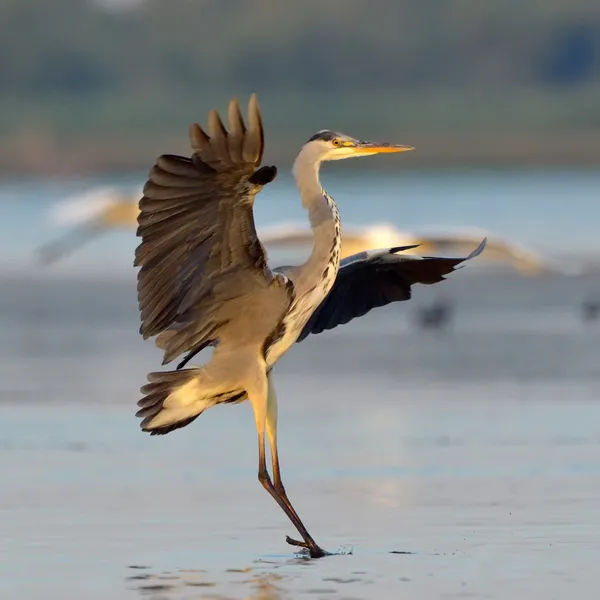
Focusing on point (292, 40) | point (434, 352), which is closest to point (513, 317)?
point (434, 352)

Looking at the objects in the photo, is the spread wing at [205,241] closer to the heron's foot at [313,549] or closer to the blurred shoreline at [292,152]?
the heron's foot at [313,549]

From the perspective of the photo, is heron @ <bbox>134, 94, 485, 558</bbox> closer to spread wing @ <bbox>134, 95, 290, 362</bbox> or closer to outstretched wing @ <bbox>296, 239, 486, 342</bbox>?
spread wing @ <bbox>134, 95, 290, 362</bbox>

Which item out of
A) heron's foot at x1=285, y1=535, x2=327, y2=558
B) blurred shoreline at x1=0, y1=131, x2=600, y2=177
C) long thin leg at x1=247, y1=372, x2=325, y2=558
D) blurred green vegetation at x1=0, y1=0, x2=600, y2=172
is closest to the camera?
heron's foot at x1=285, y1=535, x2=327, y2=558

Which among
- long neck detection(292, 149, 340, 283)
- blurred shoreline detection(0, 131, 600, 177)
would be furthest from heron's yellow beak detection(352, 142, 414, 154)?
blurred shoreline detection(0, 131, 600, 177)

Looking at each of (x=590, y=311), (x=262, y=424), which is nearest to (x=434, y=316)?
(x=590, y=311)

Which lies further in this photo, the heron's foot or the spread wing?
the heron's foot

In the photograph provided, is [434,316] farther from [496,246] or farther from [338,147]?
[338,147]

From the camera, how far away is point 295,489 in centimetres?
1071

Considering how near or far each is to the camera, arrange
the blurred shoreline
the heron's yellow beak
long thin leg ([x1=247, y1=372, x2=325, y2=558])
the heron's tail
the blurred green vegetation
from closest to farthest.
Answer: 1. long thin leg ([x1=247, y1=372, x2=325, y2=558])
2. the heron's tail
3. the heron's yellow beak
4. the blurred shoreline
5. the blurred green vegetation

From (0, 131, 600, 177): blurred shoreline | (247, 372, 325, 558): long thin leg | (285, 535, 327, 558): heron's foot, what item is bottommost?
(285, 535, 327, 558): heron's foot

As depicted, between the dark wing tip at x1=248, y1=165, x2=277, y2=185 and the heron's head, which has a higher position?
the heron's head

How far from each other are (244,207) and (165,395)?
1.15 meters

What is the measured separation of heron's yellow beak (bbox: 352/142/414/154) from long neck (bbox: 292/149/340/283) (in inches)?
8.3

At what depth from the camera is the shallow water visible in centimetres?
874
